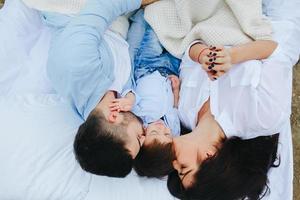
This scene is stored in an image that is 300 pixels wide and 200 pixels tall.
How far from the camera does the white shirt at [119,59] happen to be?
5.24 feet

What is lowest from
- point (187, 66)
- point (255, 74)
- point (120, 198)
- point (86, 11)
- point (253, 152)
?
point (120, 198)

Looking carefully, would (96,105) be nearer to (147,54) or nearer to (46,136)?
(46,136)

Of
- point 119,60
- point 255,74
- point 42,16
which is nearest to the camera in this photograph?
point 255,74

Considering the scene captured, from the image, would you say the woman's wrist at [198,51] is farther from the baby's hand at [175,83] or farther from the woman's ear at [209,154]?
the woman's ear at [209,154]

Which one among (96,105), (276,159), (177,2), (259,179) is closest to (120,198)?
(96,105)

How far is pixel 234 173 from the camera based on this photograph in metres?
1.52

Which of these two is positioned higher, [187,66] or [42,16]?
[42,16]

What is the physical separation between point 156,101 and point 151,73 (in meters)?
0.14

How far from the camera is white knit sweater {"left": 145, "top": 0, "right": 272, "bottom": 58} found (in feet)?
5.36

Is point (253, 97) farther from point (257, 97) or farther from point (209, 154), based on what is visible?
point (209, 154)

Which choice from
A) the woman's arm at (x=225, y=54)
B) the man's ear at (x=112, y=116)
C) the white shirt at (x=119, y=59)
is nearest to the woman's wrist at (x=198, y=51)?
the woman's arm at (x=225, y=54)

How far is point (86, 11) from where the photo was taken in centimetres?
157

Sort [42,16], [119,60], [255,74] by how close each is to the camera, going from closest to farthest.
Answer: [255,74]
[119,60]
[42,16]

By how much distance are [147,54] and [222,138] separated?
18.3 inches
